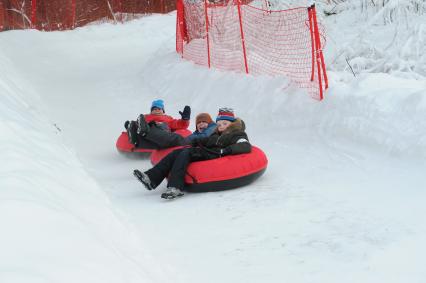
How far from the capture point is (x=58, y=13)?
18578 millimetres

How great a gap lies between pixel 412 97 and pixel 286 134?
64.1 inches

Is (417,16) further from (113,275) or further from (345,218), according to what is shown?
(113,275)

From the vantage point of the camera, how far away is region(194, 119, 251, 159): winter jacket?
525 cm

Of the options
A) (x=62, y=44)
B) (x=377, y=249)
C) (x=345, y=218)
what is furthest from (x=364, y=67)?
(x=62, y=44)

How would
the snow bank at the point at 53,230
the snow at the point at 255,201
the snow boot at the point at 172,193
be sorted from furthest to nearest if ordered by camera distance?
the snow boot at the point at 172,193 < the snow at the point at 255,201 < the snow bank at the point at 53,230

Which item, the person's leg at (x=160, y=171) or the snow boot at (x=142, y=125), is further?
the snow boot at (x=142, y=125)

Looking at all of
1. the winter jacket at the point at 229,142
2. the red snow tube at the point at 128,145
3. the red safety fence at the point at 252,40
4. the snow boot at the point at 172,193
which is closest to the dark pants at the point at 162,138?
the red snow tube at the point at 128,145

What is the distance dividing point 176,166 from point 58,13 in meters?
15.0

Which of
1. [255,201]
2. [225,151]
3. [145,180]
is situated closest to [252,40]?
[225,151]

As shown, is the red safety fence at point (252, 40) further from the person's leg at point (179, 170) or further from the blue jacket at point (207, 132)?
the person's leg at point (179, 170)

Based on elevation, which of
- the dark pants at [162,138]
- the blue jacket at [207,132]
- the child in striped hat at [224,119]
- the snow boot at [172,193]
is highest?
the child in striped hat at [224,119]

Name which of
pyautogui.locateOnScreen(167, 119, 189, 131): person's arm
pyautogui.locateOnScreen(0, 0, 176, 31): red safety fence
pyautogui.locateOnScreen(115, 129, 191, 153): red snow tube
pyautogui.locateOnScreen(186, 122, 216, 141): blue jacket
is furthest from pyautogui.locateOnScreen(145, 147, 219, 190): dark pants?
pyautogui.locateOnScreen(0, 0, 176, 31): red safety fence

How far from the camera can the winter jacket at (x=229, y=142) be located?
5.25m

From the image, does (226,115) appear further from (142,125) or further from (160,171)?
(142,125)
